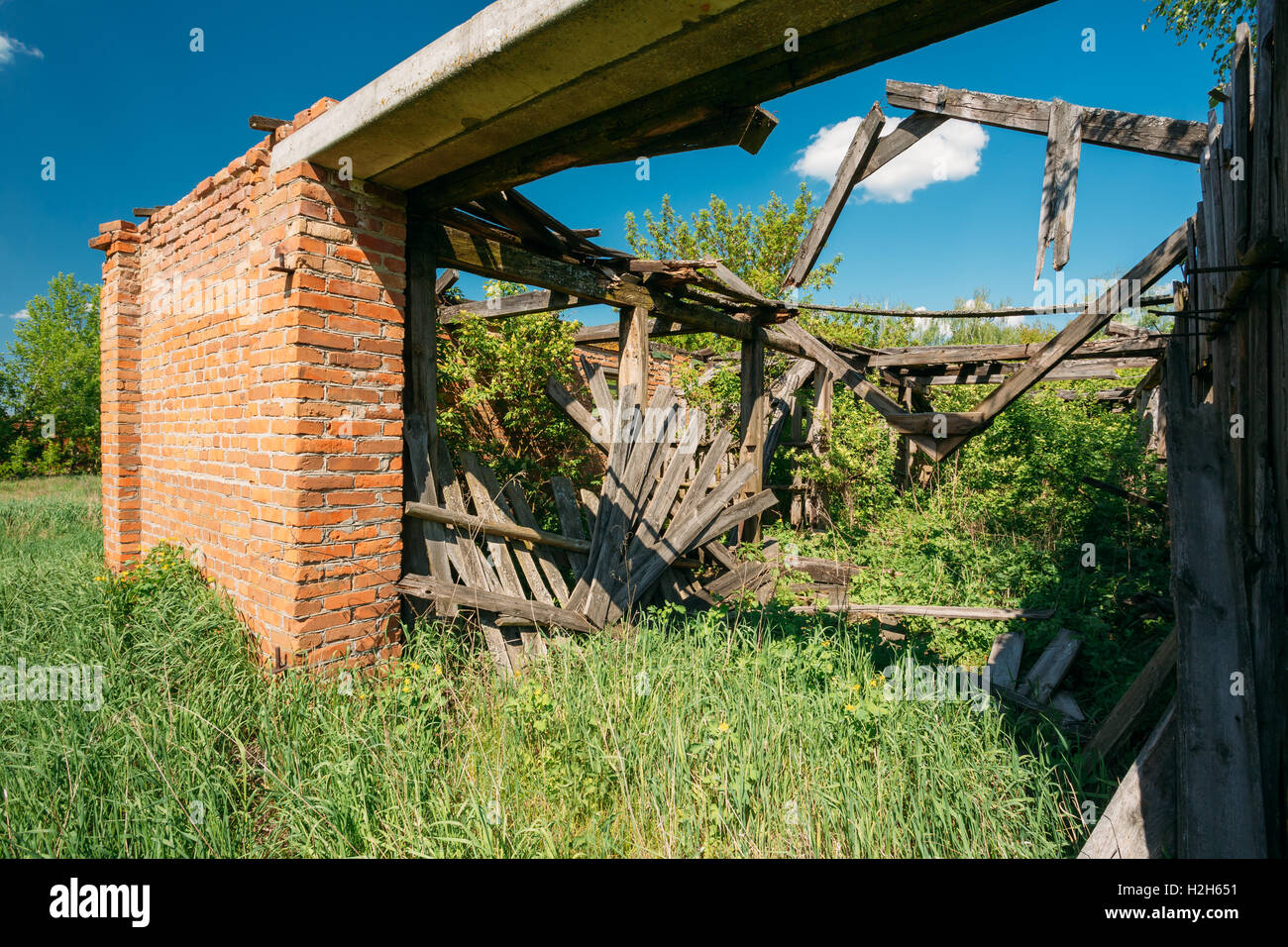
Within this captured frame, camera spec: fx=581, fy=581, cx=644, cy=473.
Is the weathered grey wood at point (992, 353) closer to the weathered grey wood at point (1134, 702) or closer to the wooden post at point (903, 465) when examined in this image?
the wooden post at point (903, 465)

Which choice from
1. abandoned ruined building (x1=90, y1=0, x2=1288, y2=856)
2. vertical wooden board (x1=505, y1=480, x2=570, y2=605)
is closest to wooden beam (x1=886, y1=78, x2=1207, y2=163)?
abandoned ruined building (x1=90, y1=0, x2=1288, y2=856)

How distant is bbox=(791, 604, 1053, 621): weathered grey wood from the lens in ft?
15.5

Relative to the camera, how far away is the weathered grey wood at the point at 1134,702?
2570mm

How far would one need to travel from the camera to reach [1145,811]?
77.6 inches

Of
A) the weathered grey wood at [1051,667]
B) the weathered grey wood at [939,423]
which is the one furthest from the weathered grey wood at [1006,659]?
the weathered grey wood at [939,423]

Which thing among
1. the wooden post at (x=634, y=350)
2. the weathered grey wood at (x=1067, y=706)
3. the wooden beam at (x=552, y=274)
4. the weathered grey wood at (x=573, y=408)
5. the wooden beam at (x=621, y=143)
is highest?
the wooden beam at (x=621, y=143)

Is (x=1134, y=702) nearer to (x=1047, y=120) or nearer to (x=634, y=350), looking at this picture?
(x=1047, y=120)

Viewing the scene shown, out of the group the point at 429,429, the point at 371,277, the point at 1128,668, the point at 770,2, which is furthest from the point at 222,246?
the point at 1128,668

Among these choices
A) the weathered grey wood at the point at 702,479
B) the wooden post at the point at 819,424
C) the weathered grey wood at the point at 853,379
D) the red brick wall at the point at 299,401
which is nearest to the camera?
the red brick wall at the point at 299,401

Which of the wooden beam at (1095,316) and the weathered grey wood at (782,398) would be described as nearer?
the wooden beam at (1095,316)

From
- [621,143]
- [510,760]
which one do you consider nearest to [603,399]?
[621,143]

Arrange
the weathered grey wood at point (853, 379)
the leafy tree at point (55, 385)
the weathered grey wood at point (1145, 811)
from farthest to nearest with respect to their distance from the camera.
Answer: the leafy tree at point (55, 385) → the weathered grey wood at point (853, 379) → the weathered grey wood at point (1145, 811)

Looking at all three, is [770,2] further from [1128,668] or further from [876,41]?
[1128,668]

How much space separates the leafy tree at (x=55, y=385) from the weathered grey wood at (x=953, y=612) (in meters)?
25.8
